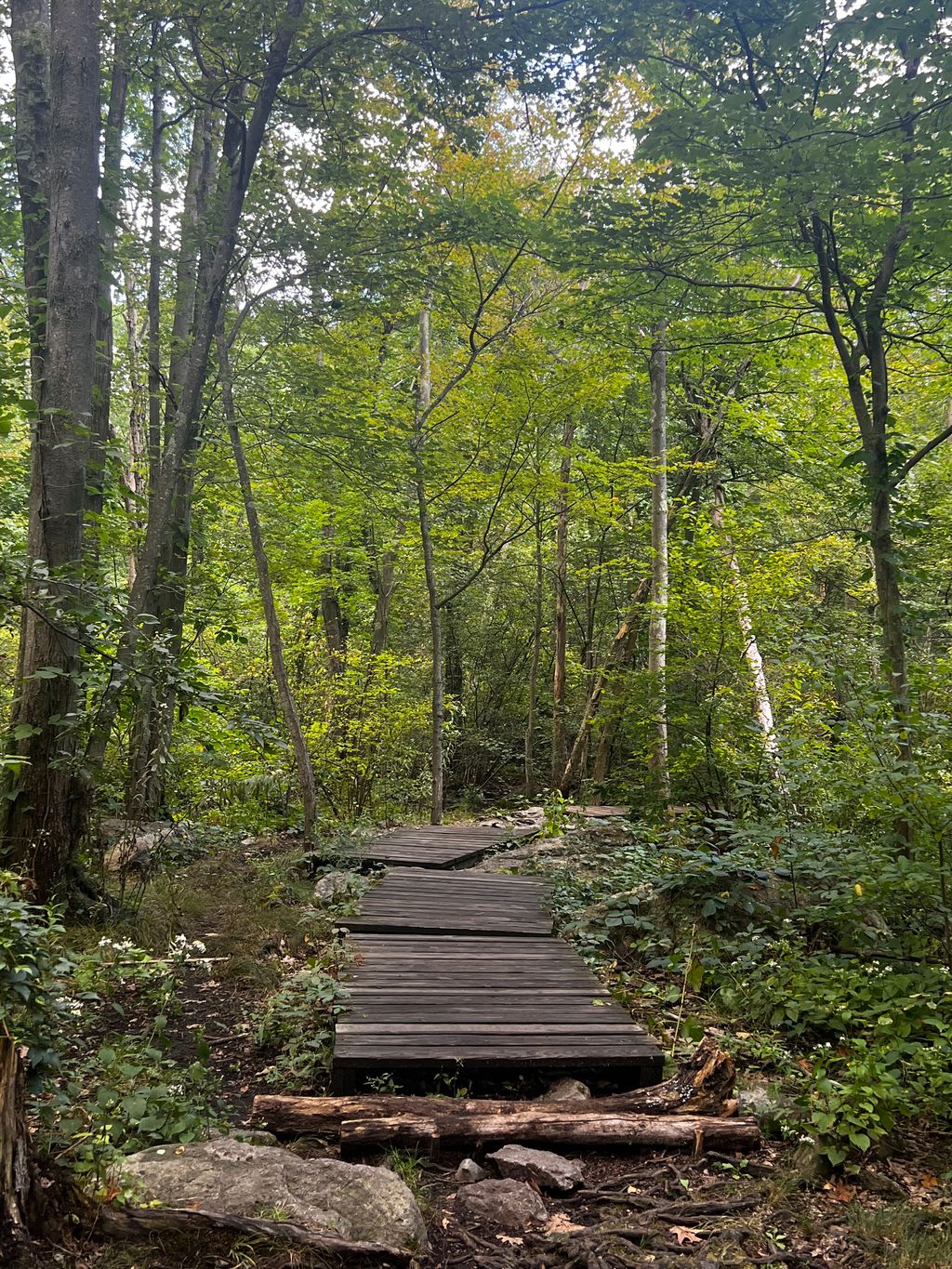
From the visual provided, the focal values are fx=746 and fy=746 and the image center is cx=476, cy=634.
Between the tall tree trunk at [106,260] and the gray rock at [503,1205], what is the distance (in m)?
5.11

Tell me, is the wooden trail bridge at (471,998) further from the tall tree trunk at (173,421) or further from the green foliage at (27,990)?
the tall tree trunk at (173,421)

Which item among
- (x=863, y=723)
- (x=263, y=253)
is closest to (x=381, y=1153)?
(x=863, y=723)

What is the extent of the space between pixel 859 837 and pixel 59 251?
7.03 m

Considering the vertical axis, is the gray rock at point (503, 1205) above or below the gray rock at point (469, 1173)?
above

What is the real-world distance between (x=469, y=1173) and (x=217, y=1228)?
50.7 inches

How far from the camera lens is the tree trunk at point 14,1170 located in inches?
74.3

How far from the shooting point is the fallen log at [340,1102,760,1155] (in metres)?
3.28

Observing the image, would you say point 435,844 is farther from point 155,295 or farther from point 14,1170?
point 155,295

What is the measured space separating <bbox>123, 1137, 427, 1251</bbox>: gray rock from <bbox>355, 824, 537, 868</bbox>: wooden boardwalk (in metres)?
5.43

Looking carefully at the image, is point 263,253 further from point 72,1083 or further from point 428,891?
point 72,1083

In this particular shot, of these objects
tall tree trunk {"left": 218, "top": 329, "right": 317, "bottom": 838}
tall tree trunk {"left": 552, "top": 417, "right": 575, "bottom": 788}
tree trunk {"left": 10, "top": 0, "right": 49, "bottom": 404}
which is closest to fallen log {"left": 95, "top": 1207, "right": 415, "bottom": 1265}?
tall tree trunk {"left": 218, "top": 329, "right": 317, "bottom": 838}

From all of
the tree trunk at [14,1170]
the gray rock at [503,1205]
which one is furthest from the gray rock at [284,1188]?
the tree trunk at [14,1170]

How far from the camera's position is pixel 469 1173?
3150mm

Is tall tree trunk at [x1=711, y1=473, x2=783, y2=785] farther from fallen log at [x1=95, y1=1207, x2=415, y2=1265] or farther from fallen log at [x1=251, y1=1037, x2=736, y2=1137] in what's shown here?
fallen log at [x1=95, y1=1207, x2=415, y2=1265]
